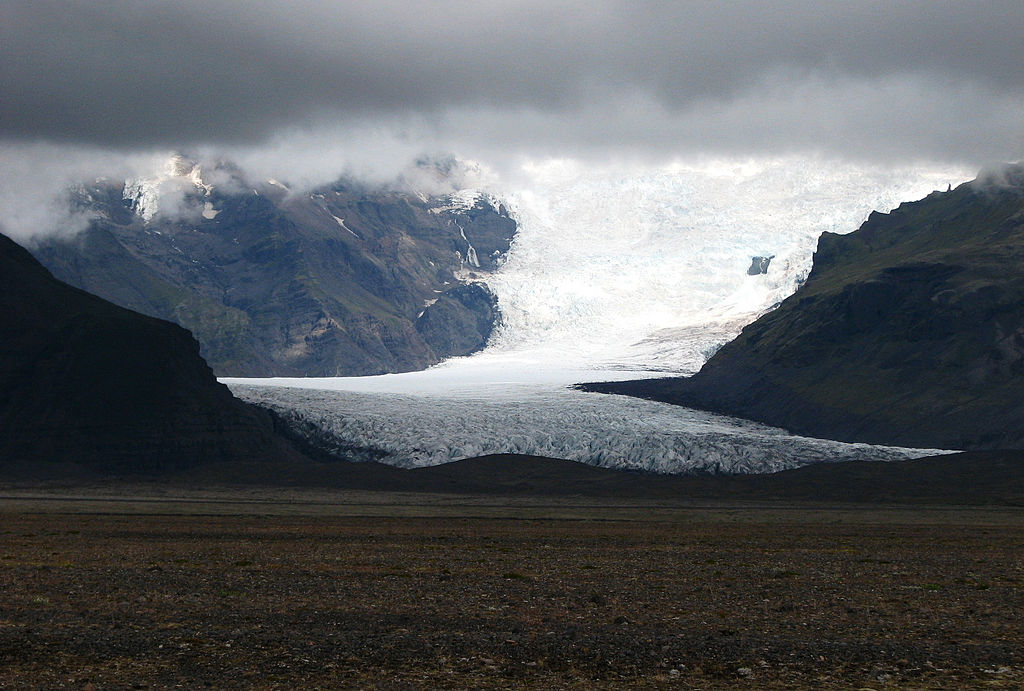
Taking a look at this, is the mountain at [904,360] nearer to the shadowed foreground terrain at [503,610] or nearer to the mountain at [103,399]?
the mountain at [103,399]

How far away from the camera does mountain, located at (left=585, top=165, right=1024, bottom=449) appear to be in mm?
143750

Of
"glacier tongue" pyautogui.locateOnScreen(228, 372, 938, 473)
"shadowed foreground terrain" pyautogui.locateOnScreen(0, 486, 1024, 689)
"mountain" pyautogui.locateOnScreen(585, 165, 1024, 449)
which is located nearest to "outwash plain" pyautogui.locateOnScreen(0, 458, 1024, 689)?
"shadowed foreground terrain" pyautogui.locateOnScreen(0, 486, 1024, 689)

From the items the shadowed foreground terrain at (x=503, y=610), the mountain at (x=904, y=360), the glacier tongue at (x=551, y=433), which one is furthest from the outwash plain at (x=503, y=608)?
the mountain at (x=904, y=360)

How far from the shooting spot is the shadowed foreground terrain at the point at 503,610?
21.8m

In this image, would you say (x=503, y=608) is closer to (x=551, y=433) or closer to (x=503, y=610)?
(x=503, y=610)

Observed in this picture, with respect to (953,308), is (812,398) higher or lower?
lower

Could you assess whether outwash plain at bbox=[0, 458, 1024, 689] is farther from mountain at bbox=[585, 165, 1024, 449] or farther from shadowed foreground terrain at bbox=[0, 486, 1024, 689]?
mountain at bbox=[585, 165, 1024, 449]

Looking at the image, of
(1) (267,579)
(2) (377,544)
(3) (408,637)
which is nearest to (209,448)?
(2) (377,544)

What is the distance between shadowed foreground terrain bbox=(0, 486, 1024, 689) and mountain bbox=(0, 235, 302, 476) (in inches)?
2601

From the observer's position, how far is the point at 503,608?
1139 inches

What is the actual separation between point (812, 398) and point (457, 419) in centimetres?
5831

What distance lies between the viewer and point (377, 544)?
49031mm

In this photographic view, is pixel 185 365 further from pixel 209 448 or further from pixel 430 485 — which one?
pixel 430 485

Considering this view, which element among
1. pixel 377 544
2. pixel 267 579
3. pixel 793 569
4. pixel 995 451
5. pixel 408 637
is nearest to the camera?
pixel 408 637
